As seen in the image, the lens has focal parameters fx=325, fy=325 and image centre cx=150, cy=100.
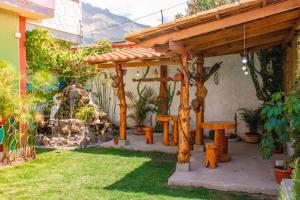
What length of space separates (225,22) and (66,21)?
13428mm

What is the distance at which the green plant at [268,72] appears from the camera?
10516 mm

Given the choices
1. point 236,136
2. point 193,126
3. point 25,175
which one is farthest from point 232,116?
point 25,175

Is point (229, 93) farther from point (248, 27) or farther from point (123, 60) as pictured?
point (248, 27)

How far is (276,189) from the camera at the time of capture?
590cm

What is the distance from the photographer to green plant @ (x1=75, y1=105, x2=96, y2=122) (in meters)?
11.9

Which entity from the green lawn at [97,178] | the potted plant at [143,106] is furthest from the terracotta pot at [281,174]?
the potted plant at [143,106]

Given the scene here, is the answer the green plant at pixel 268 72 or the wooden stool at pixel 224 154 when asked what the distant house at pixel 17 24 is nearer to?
the wooden stool at pixel 224 154

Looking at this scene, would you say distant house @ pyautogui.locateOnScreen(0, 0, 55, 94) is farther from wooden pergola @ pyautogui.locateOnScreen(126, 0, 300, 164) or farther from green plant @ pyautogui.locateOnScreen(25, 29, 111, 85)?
wooden pergola @ pyautogui.locateOnScreen(126, 0, 300, 164)

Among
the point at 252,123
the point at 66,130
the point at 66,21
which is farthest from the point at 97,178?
the point at 66,21

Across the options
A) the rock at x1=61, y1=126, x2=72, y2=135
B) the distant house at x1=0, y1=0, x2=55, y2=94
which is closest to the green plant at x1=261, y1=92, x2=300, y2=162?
the distant house at x1=0, y1=0, x2=55, y2=94

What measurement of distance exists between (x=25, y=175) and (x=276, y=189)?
5.27m

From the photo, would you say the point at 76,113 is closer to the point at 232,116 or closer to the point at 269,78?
the point at 232,116

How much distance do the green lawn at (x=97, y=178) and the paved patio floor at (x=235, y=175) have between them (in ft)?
0.77

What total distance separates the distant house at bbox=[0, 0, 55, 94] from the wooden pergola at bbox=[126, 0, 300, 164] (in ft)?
11.4
